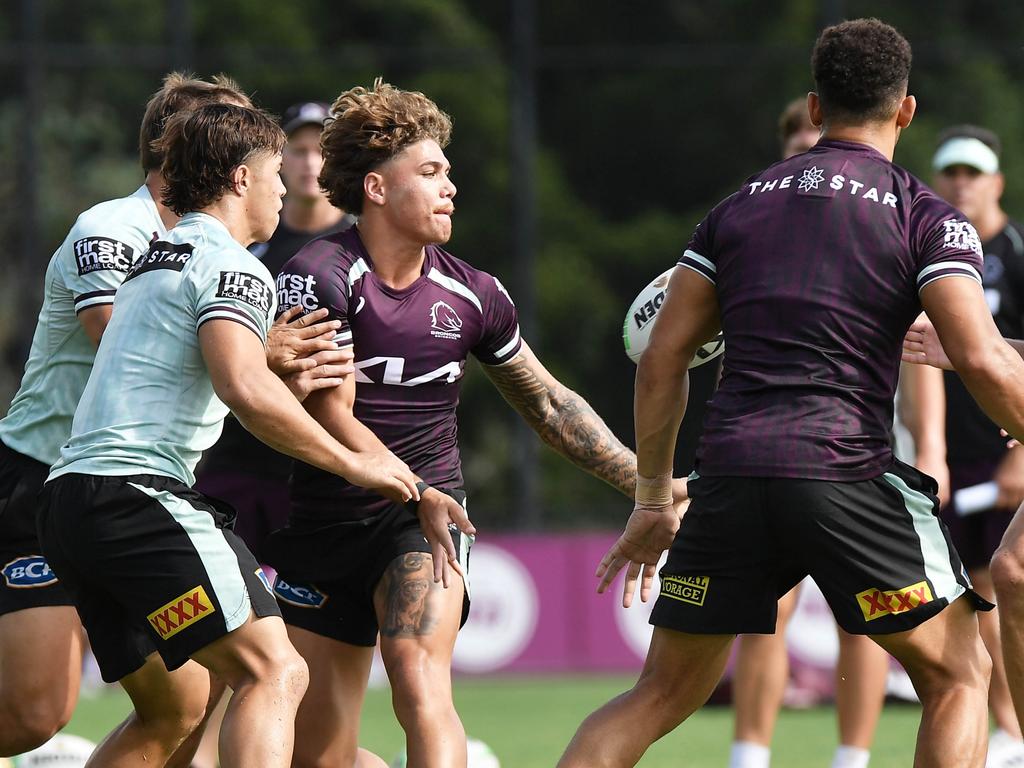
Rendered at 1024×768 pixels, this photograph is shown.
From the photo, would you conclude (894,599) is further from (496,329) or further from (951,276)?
(496,329)

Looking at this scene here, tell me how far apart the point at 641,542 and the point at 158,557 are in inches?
57.7

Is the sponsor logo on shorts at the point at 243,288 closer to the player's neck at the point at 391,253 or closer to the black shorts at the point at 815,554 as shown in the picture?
the player's neck at the point at 391,253

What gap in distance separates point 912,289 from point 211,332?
188 cm

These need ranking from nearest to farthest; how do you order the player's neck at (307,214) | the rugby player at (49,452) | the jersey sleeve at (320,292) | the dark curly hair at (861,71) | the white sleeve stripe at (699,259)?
the dark curly hair at (861,71), the white sleeve stripe at (699,259), the jersey sleeve at (320,292), the rugby player at (49,452), the player's neck at (307,214)

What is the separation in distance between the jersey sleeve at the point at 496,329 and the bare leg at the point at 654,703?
1.25m

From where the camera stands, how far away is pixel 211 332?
4617mm

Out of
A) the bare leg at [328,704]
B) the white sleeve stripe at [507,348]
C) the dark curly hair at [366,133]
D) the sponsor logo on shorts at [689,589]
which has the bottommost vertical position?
the bare leg at [328,704]

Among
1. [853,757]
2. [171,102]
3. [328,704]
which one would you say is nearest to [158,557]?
[328,704]

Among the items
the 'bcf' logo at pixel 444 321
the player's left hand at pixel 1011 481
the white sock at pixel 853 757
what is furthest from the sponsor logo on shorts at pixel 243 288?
the player's left hand at pixel 1011 481

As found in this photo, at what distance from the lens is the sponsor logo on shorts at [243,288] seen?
15.3ft

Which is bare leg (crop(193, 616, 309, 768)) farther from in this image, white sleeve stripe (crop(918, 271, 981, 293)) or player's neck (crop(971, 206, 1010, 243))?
player's neck (crop(971, 206, 1010, 243))

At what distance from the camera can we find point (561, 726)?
10422mm

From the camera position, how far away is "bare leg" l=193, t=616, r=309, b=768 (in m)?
4.50

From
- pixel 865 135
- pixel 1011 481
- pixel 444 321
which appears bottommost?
pixel 1011 481
